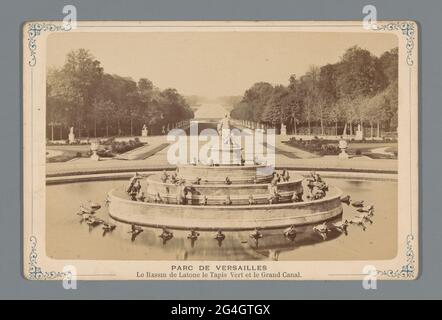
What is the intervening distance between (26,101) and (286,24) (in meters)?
5.48

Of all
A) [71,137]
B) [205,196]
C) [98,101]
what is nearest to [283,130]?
[205,196]

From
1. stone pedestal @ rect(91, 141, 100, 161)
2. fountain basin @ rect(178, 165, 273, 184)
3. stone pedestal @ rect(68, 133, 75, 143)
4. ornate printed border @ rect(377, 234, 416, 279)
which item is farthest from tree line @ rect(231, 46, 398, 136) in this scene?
stone pedestal @ rect(68, 133, 75, 143)

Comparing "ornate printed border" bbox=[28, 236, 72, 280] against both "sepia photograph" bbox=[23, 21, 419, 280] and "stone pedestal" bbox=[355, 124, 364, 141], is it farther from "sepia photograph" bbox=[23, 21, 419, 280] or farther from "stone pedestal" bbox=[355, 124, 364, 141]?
"stone pedestal" bbox=[355, 124, 364, 141]

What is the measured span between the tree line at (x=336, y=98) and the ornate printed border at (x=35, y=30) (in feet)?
12.6

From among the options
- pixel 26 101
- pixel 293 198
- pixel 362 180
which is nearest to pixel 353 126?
pixel 362 180

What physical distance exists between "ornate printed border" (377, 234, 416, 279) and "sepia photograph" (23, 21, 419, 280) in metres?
0.03

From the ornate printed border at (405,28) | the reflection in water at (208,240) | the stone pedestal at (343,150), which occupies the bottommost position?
the reflection in water at (208,240)

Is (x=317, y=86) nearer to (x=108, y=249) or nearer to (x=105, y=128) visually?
(x=105, y=128)

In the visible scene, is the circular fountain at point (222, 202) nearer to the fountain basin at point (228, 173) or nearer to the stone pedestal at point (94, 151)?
the fountain basin at point (228, 173)

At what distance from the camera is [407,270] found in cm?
1026

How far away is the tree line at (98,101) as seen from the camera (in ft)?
33.9

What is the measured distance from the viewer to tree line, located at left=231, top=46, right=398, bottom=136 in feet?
34.0

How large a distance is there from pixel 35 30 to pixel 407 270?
895cm

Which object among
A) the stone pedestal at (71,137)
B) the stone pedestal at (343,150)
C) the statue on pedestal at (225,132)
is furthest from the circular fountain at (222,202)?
the stone pedestal at (71,137)
